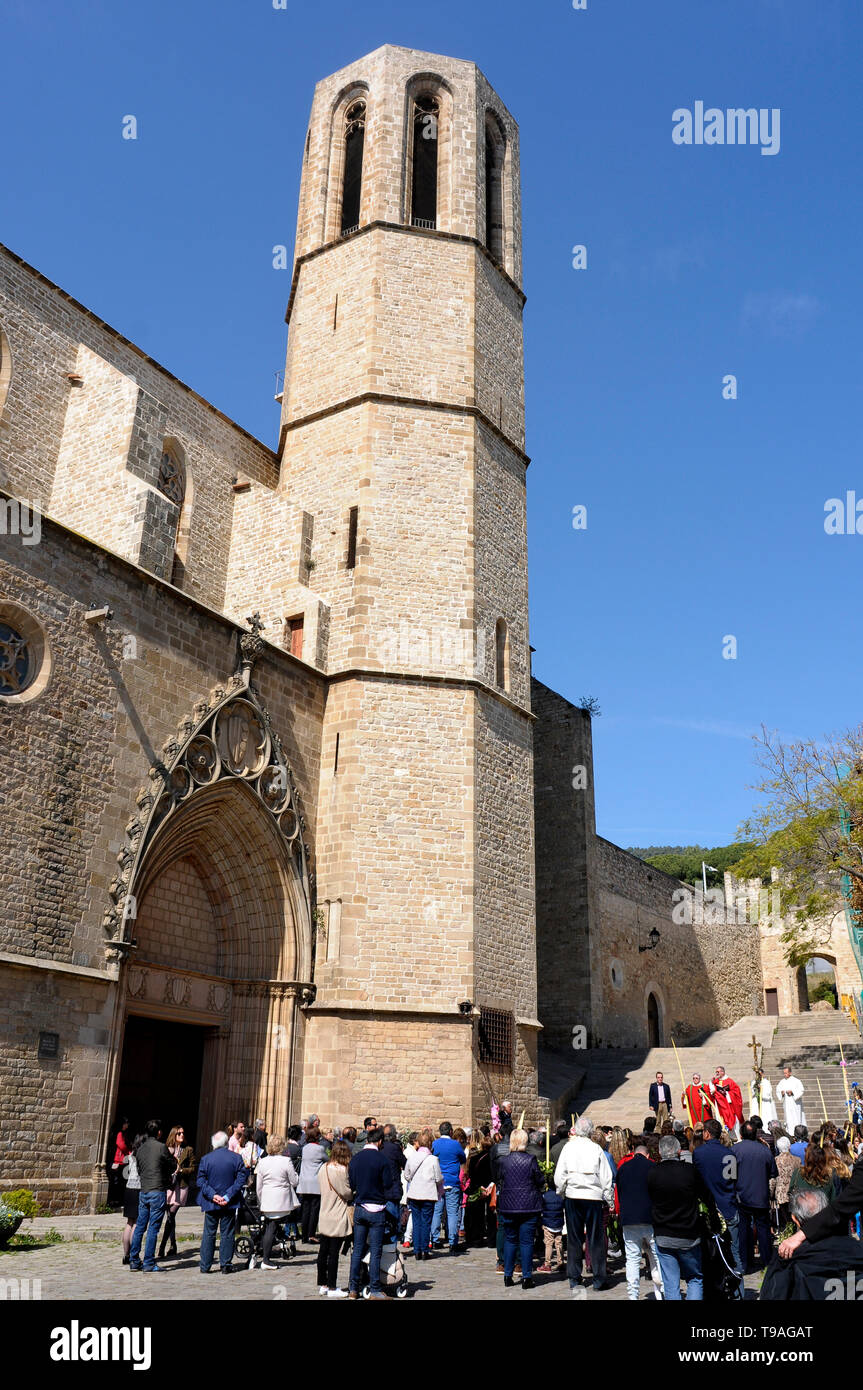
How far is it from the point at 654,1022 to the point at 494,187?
21.0 metres

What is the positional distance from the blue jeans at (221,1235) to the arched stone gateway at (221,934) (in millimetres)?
5049

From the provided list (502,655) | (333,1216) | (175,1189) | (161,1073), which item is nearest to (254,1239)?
(175,1189)

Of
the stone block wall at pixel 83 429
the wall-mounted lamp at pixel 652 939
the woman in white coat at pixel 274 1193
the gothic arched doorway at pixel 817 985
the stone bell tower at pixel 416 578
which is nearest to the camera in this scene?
the woman in white coat at pixel 274 1193

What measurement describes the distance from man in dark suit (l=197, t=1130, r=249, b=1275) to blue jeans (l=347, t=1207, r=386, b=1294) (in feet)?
4.40

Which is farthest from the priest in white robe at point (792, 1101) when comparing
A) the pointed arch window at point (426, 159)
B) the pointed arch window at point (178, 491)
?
the pointed arch window at point (426, 159)

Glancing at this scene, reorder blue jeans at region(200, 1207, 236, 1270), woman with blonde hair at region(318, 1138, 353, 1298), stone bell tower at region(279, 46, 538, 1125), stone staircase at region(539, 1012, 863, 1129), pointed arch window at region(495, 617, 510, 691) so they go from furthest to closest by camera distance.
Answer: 1. stone staircase at region(539, 1012, 863, 1129)
2. pointed arch window at region(495, 617, 510, 691)
3. stone bell tower at region(279, 46, 538, 1125)
4. blue jeans at region(200, 1207, 236, 1270)
5. woman with blonde hair at region(318, 1138, 353, 1298)

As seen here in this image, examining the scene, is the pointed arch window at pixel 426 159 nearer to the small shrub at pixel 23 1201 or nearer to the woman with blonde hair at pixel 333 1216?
the small shrub at pixel 23 1201

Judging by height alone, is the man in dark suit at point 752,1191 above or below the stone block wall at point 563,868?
below

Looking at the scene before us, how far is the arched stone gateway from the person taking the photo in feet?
45.9

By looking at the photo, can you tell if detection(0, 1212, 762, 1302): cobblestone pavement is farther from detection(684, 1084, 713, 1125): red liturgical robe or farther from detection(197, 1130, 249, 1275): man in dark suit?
detection(684, 1084, 713, 1125): red liturgical robe

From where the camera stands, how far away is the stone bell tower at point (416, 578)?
15.1 m

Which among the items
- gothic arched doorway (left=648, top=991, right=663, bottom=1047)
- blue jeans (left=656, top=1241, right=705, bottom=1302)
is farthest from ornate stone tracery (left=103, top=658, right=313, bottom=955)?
gothic arched doorway (left=648, top=991, right=663, bottom=1047)
